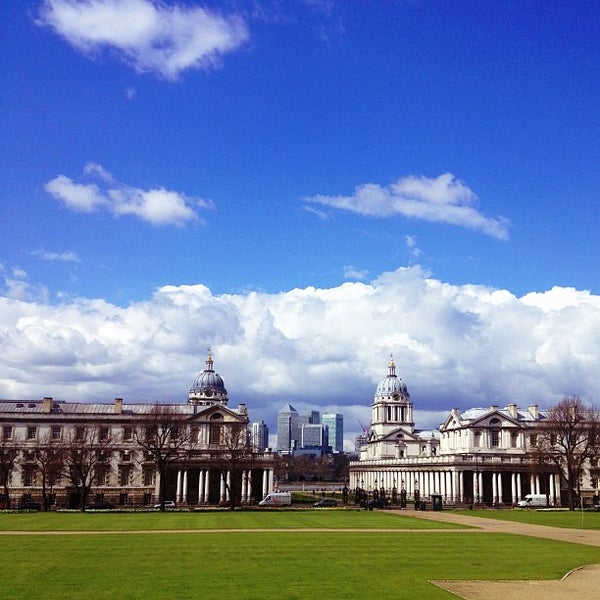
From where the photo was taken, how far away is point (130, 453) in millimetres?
118312

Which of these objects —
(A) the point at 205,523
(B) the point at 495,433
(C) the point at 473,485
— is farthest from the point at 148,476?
(B) the point at 495,433

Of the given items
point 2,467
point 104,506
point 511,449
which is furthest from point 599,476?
point 2,467

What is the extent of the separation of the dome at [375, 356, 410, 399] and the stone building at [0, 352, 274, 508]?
67903mm

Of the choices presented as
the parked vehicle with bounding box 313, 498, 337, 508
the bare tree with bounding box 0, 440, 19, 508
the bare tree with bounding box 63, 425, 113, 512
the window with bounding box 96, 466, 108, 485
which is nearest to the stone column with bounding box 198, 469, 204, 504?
the window with bounding box 96, 466, 108, 485

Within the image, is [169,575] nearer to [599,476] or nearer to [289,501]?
[289,501]

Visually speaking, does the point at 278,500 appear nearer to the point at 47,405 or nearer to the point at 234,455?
the point at 234,455

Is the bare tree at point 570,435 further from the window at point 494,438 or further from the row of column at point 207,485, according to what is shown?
the row of column at point 207,485

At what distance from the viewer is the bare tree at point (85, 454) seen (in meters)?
95.6

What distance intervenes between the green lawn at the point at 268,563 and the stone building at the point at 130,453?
58.8 metres

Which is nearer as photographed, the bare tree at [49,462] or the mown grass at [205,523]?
the mown grass at [205,523]

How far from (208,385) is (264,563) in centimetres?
11642

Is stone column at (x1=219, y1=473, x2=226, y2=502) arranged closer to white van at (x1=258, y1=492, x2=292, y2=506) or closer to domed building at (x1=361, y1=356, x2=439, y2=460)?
white van at (x1=258, y1=492, x2=292, y2=506)

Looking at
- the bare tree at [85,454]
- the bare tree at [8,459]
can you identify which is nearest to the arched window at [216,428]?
the bare tree at [85,454]

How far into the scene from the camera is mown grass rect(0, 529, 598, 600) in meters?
29.8
